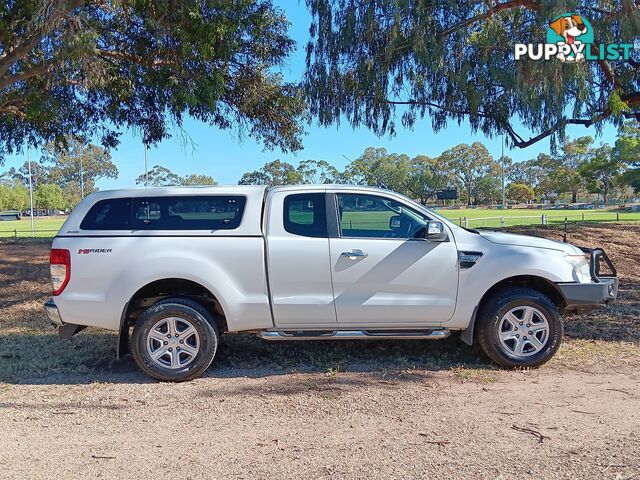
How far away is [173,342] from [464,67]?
815 centimetres

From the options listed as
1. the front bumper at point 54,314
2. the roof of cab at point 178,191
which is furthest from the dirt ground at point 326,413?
the roof of cab at point 178,191

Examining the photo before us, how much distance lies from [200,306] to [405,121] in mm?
8933

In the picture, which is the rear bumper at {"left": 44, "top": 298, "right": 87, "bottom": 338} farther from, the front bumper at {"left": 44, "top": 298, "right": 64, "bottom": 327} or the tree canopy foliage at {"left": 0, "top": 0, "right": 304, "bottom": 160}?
the tree canopy foliage at {"left": 0, "top": 0, "right": 304, "bottom": 160}

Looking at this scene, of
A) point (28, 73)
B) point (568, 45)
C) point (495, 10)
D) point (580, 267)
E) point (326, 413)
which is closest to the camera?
point (326, 413)

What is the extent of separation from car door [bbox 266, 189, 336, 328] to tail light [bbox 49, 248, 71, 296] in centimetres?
189

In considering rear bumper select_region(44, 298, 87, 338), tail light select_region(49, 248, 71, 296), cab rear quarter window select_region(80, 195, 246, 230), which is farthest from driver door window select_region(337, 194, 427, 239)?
rear bumper select_region(44, 298, 87, 338)

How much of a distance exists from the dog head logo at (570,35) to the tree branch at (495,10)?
44 cm

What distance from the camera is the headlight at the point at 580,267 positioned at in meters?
5.32

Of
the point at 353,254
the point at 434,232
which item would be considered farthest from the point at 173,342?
the point at 434,232

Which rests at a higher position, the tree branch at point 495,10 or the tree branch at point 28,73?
the tree branch at point 495,10

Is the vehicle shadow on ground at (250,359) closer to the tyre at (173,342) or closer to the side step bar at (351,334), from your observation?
the tyre at (173,342)

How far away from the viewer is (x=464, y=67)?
10.5 m

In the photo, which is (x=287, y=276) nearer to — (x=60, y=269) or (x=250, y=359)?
(x=250, y=359)

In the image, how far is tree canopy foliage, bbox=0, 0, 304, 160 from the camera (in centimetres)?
857
